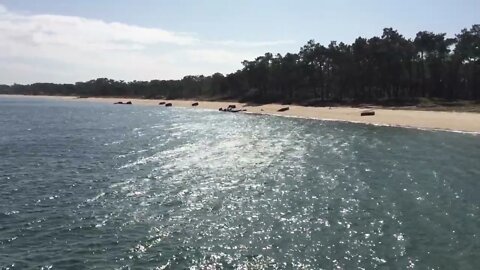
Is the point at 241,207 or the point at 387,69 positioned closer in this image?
the point at 241,207

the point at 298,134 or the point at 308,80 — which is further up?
the point at 308,80

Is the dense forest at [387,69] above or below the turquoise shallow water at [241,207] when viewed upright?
above

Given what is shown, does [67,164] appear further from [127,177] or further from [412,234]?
[412,234]

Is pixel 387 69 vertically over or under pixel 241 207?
over

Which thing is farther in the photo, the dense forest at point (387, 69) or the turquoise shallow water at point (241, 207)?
the dense forest at point (387, 69)

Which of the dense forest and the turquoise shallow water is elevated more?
the dense forest

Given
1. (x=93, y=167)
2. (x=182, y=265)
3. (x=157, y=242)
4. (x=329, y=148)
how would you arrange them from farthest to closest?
(x=329, y=148) → (x=93, y=167) → (x=157, y=242) → (x=182, y=265)

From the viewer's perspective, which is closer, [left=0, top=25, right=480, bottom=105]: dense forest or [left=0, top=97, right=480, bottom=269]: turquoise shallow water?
[left=0, top=97, right=480, bottom=269]: turquoise shallow water

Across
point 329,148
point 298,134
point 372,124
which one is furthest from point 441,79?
point 329,148
